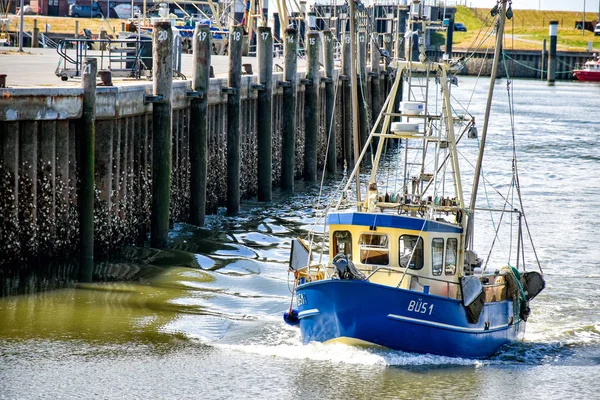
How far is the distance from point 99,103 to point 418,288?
755cm

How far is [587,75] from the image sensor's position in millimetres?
123062

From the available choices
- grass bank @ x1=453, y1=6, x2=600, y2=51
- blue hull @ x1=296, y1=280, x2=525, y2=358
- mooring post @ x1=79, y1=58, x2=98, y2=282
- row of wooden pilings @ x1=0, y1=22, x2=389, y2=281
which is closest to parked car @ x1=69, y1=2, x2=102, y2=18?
grass bank @ x1=453, y1=6, x2=600, y2=51

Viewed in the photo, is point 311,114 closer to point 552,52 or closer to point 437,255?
point 437,255

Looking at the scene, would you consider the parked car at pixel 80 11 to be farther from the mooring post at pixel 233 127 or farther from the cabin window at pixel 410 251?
the cabin window at pixel 410 251

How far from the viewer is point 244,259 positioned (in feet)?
82.2

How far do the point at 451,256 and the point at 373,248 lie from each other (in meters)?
1.29

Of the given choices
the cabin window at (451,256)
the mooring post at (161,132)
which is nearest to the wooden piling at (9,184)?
the mooring post at (161,132)

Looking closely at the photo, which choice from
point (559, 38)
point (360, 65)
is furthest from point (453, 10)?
point (360, 65)

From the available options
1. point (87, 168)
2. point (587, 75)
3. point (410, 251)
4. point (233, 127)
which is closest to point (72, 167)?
point (87, 168)

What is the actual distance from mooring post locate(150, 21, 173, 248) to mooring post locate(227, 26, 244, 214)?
4.64 metres

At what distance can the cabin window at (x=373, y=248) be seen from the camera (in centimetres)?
1848

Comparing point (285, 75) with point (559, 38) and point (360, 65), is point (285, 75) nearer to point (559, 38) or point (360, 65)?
point (360, 65)

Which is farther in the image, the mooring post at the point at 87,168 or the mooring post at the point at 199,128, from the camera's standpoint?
the mooring post at the point at 199,128

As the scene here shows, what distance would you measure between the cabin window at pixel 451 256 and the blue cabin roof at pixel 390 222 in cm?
20
